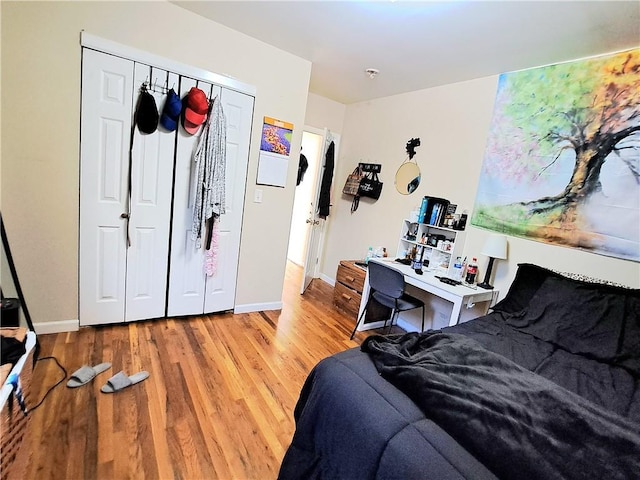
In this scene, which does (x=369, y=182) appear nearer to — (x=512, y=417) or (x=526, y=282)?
(x=526, y=282)

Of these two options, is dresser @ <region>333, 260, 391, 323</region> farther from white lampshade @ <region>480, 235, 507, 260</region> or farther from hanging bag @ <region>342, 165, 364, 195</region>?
white lampshade @ <region>480, 235, 507, 260</region>

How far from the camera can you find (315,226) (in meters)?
4.04

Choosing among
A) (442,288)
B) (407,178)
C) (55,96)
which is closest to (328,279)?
(407,178)

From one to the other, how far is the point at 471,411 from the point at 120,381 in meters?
1.91

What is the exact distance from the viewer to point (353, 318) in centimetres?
333

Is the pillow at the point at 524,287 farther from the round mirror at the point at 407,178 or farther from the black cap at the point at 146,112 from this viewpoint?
the black cap at the point at 146,112

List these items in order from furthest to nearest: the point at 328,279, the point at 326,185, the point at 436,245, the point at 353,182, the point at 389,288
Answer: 1. the point at 328,279
2. the point at 326,185
3. the point at 353,182
4. the point at 436,245
5. the point at 389,288

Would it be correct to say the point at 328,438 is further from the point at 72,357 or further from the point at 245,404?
the point at 72,357

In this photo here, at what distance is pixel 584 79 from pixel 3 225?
398 cm

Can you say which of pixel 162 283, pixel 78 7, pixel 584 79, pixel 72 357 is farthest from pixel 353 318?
pixel 78 7

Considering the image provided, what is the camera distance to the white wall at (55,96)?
1928 mm

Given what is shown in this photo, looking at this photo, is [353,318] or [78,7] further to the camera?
[353,318]

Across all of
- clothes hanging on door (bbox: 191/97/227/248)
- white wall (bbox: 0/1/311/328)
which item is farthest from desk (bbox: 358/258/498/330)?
white wall (bbox: 0/1/311/328)

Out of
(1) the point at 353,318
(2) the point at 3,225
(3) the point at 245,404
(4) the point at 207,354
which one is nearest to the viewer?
(3) the point at 245,404
